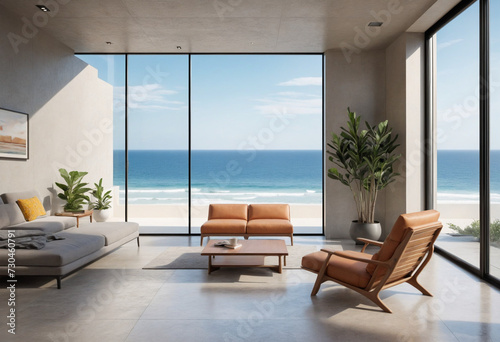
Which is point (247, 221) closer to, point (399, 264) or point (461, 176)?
point (461, 176)

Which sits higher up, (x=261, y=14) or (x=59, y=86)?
(x=261, y=14)

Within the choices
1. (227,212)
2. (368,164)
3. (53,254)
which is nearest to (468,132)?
(368,164)

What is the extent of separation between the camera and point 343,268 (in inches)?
154

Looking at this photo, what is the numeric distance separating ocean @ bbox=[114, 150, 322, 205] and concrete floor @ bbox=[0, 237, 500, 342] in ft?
43.8

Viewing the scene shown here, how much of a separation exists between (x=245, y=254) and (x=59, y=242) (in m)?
2.04

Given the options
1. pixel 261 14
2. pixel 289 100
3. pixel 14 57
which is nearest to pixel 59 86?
pixel 14 57

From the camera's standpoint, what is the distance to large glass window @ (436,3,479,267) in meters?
5.02

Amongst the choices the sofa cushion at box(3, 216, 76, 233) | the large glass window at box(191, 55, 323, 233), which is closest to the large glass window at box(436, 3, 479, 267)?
the sofa cushion at box(3, 216, 76, 233)

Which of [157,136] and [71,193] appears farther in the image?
[157,136]

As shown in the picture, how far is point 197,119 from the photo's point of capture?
19172mm

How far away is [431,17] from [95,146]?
6236 millimetres

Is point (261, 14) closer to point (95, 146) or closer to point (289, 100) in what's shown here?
point (95, 146)

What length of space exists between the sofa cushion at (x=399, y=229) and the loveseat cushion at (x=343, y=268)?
0.10 meters

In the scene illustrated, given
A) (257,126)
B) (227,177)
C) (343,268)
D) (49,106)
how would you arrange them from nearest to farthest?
(343,268)
(49,106)
(257,126)
(227,177)
